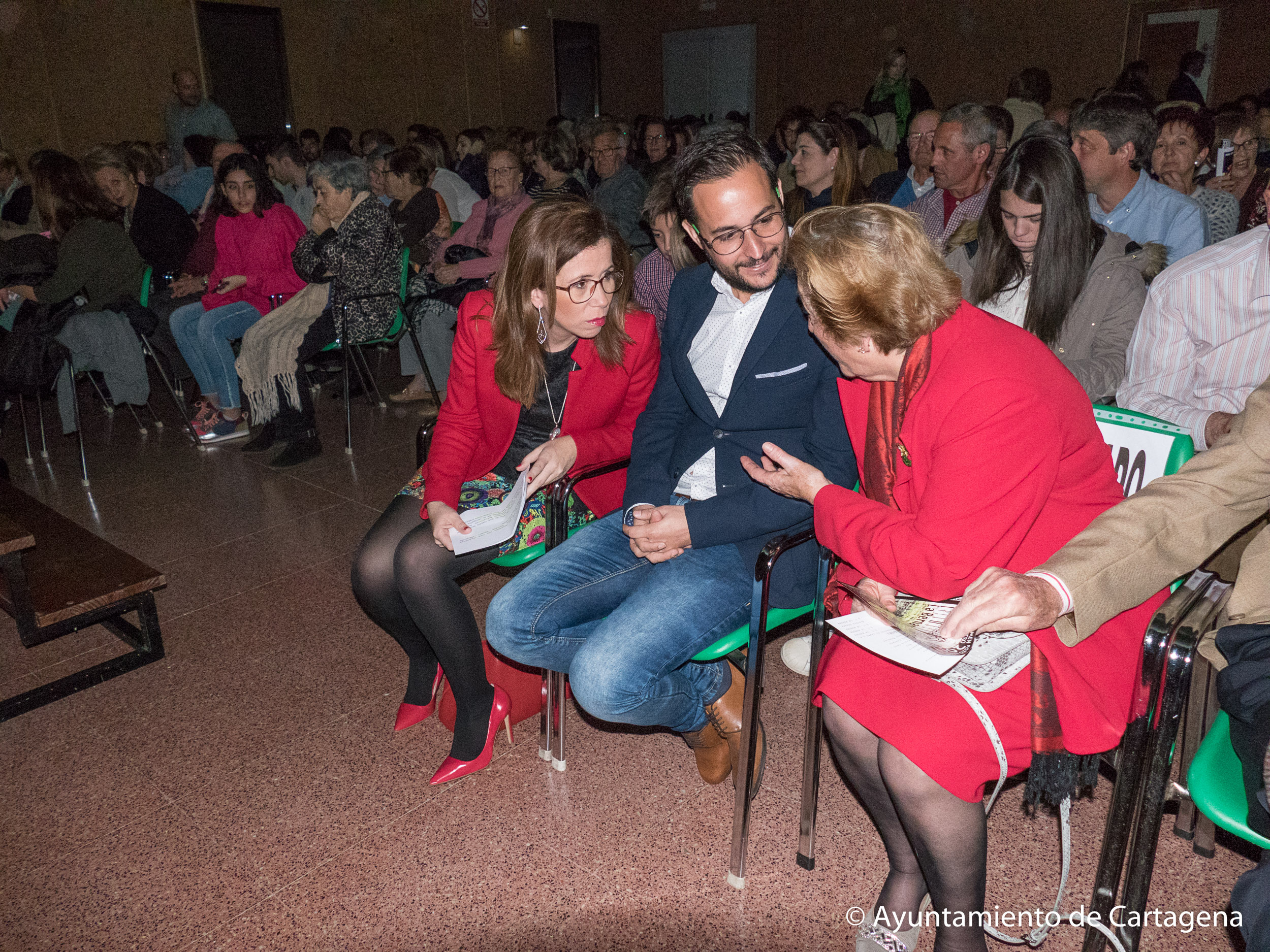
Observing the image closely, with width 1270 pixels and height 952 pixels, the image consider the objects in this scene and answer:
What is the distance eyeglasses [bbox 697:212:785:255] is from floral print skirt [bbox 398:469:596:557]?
0.72 metres

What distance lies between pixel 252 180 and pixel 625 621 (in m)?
3.63

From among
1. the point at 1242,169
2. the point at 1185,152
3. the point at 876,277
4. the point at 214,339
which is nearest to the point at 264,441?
the point at 214,339

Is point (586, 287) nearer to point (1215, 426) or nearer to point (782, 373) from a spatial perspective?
point (782, 373)

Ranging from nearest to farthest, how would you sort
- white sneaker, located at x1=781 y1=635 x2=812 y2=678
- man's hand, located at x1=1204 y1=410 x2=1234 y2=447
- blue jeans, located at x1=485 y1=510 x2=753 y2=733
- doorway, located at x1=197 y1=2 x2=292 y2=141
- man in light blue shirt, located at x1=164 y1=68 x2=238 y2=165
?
1. blue jeans, located at x1=485 y1=510 x2=753 y2=733
2. man's hand, located at x1=1204 y1=410 x2=1234 y2=447
3. white sneaker, located at x1=781 y1=635 x2=812 y2=678
4. man in light blue shirt, located at x1=164 y1=68 x2=238 y2=165
5. doorway, located at x1=197 y1=2 x2=292 y2=141

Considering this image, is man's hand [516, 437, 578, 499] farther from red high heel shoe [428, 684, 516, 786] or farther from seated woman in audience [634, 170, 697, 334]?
seated woman in audience [634, 170, 697, 334]

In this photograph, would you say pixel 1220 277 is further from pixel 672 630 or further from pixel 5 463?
pixel 5 463

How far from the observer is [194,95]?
8703 millimetres

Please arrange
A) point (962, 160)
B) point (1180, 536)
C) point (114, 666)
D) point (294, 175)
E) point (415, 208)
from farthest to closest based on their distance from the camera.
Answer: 1. point (294, 175)
2. point (415, 208)
3. point (962, 160)
4. point (114, 666)
5. point (1180, 536)

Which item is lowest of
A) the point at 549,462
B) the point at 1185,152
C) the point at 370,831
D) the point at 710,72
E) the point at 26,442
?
the point at 370,831

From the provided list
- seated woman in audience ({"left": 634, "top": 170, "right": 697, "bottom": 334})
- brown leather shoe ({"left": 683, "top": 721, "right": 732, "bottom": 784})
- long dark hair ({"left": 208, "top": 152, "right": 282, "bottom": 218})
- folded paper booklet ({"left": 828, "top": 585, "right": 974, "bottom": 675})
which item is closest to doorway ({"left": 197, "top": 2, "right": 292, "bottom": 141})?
long dark hair ({"left": 208, "top": 152, "right": 282, "bottom": 218})

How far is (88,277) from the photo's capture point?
13.9 ft

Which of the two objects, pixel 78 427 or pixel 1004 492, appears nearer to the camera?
pixel 1004 492

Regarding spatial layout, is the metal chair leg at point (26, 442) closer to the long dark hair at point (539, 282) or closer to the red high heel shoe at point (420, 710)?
the red high heel shoe at point (420, 710)

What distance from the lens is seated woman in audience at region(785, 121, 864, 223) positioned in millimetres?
3932
